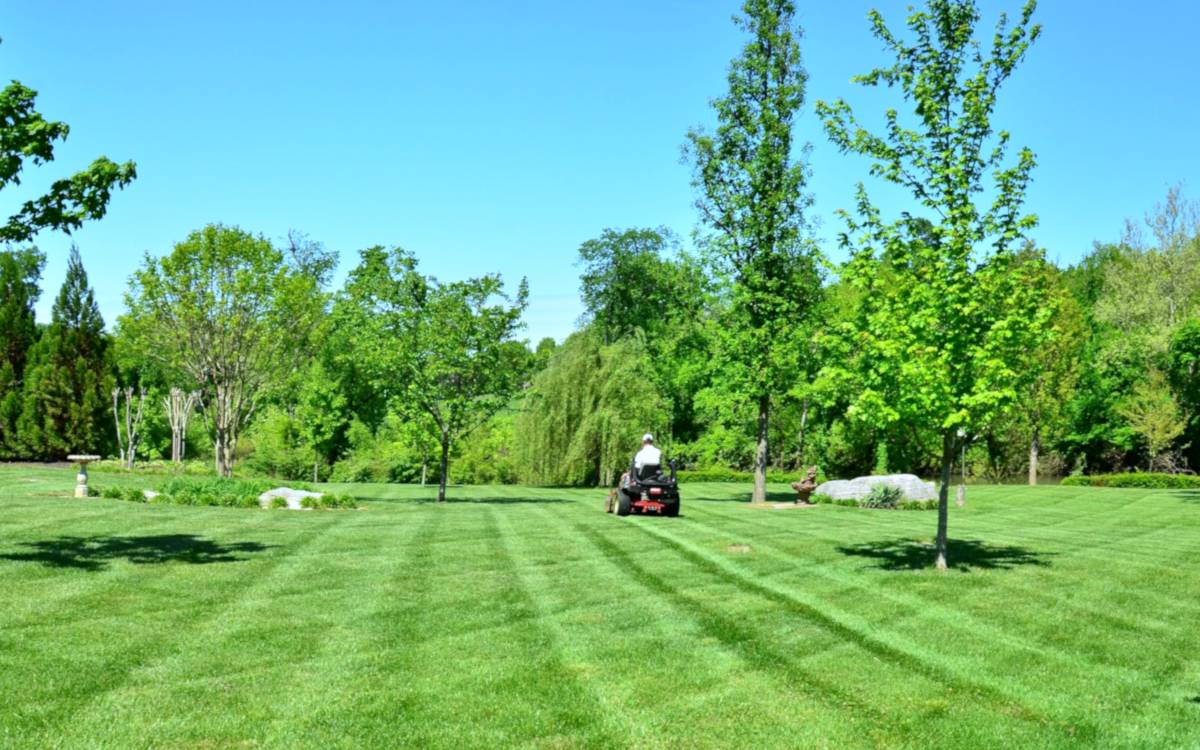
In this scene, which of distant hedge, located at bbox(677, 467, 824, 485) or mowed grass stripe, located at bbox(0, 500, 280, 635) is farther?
distant hedge, located at bbox(677, 467, 824, 485)

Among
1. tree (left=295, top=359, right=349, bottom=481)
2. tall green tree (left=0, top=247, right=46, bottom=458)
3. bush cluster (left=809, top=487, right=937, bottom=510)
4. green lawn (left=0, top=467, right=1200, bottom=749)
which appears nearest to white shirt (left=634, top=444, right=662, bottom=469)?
green lawn (left=0, top=467, right=1200, bottom=749)

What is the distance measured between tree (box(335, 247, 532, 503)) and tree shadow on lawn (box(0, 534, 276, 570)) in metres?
10.1

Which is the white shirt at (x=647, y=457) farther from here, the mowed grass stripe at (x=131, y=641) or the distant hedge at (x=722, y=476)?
the distant hedge at (x=722, y=476)

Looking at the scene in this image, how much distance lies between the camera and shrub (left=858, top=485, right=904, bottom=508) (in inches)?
1010

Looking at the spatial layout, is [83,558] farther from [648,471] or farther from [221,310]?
[221,310]

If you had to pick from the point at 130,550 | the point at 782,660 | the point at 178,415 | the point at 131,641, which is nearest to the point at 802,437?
the point at 178,415

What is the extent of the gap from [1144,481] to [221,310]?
37.3m

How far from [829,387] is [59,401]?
43.5m

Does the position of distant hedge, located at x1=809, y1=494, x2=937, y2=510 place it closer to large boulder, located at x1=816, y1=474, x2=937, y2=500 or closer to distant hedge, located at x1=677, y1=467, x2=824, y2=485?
large boulder, located at x1=816, y1=474, x2=937, y2=500

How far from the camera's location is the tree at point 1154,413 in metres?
39.8

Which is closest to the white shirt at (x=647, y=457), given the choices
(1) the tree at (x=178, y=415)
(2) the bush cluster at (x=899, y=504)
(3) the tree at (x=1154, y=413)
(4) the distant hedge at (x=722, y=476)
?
(2) the bush cluster at (x=899, y=504)

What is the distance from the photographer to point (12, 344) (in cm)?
4641

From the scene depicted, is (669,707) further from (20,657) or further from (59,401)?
(59,401)

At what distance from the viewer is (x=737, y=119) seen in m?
25.2
